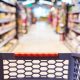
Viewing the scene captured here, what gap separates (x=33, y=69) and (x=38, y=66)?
0.07 m

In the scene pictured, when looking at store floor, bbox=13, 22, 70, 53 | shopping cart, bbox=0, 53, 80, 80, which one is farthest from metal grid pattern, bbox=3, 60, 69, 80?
store floor, bbox=13, 22, 70, 53

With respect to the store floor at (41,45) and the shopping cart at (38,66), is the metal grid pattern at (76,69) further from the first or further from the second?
the store floor at (41,45)

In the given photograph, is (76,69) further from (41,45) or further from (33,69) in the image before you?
(41,45)

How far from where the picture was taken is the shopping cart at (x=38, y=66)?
1124 mm

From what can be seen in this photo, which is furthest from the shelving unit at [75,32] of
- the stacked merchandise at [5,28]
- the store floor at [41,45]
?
the stacked merchandise at [5,28]

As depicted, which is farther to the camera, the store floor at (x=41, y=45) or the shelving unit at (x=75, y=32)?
the store floor at (x=41, y=45)

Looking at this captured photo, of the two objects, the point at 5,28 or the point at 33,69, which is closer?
the point at 33,69

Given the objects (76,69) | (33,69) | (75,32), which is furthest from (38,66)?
(75,32)

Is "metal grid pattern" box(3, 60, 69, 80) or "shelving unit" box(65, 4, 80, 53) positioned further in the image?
"shelving unit" box(65, 4, 80, 53)

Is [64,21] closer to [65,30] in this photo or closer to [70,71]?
[65,30]

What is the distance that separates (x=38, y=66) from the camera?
1.23m

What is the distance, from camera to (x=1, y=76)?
1.20m

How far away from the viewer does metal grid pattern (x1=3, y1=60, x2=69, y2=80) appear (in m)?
1.14

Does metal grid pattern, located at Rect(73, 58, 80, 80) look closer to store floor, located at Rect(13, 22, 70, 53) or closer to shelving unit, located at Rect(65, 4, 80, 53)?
store floor, located at Rect(13, 22, 70, 53)
